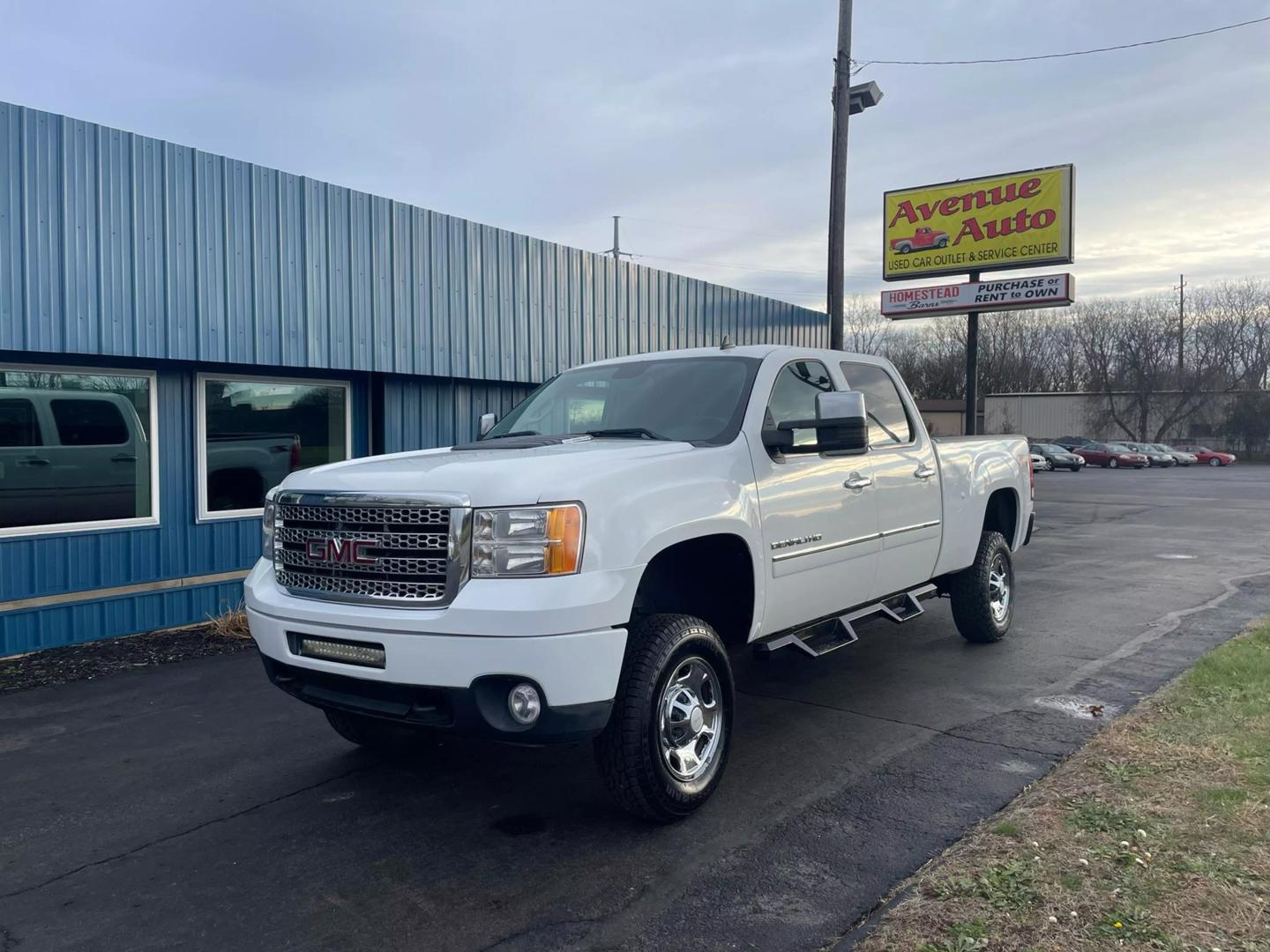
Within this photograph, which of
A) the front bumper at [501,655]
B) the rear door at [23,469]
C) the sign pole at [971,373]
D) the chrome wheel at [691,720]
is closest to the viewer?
the front bumper at [501,655]

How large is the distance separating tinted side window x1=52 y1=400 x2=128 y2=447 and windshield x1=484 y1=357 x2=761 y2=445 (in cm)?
423

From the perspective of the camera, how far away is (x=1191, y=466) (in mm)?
50875

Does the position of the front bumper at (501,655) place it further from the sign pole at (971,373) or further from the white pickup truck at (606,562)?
the sign pole at (971,373)

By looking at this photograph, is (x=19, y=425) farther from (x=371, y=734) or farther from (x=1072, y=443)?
(x=1072, y=443)

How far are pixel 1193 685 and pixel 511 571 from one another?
14.9ft

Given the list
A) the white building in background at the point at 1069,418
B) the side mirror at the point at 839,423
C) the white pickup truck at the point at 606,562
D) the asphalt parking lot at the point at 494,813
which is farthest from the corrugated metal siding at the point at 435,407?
the white building in background at the point at 1069,418

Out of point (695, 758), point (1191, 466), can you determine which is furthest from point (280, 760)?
point (1191, 466)

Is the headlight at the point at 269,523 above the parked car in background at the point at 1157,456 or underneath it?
above

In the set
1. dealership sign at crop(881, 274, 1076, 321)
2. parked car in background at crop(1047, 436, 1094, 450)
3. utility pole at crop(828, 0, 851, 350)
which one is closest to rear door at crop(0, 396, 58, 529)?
utility pole at crop(828, 0, 851, 350)

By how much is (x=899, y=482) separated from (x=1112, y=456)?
4873 cm

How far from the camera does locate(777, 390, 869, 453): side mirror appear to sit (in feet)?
15.2

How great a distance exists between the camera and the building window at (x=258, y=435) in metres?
8.88

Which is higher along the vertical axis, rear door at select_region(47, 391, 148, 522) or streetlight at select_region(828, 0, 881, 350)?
streetlight at select_region(828, 0, 881, 350)

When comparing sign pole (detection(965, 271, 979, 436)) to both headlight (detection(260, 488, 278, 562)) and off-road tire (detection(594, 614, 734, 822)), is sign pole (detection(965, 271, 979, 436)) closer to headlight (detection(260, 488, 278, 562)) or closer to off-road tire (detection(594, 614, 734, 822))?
off-road tire (detection(594, 614, 734, 822))
